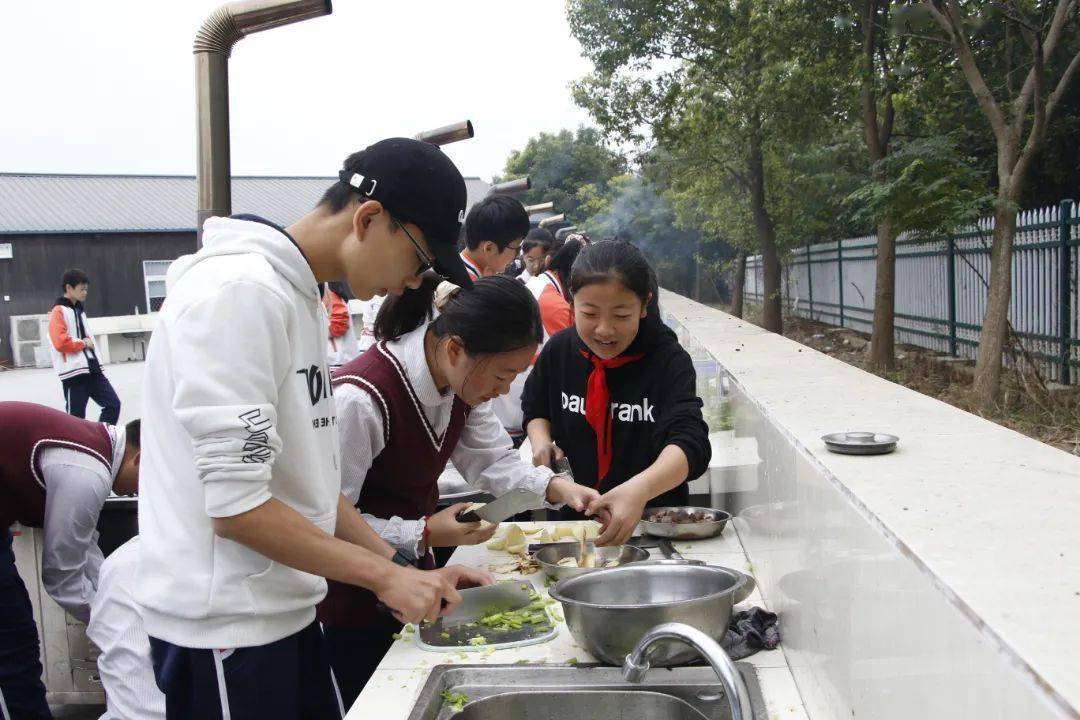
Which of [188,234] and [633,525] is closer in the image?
[633,525]

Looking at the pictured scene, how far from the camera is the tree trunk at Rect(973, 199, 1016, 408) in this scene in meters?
8.81

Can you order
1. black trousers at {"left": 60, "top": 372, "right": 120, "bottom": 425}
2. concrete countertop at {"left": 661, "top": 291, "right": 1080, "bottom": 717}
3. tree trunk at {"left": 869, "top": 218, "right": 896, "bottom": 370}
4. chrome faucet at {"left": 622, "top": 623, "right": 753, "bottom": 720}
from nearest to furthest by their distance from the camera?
concrete countertop at {"left": 661, "top": 291, "right": 1080, "bottom": 717}, chrome faucet at {"left": 622, "top": 623, "right": 753, "bottom": 720}, black trousers at {"left": 60, "top": 372, "right": 120, "bottom": 425}, tree trunk at {"left": 869, "top": 218, "right": 896, "bottom": 370}

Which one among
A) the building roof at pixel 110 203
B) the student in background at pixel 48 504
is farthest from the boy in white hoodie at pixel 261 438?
the building roof at pixel 110 203

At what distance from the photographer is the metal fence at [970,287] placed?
9.62m

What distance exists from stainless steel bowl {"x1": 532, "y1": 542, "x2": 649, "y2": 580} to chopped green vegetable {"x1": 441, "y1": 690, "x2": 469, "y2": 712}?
65 centimetres

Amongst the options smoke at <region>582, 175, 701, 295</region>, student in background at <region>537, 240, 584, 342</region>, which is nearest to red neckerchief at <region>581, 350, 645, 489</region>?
student in background at <region>537, 240, 584, 342</region>

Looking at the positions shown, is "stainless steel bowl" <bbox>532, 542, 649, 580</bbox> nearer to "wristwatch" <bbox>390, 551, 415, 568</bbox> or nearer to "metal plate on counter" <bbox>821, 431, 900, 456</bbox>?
"wristwatch" <bbox>390, 551, 415, 568</bbox>

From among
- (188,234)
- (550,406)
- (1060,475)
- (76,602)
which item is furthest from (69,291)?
(188,234)

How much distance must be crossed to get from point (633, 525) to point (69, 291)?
901 centimetres

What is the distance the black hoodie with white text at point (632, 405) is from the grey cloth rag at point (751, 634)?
699 millimetres

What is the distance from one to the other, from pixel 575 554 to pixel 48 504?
74.2 inches

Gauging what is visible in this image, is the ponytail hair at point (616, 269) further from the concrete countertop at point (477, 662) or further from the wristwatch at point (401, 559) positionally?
the wristwatch at point (401, 559)

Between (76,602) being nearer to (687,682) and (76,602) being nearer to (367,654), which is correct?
(367,654)

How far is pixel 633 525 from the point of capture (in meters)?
2.68
